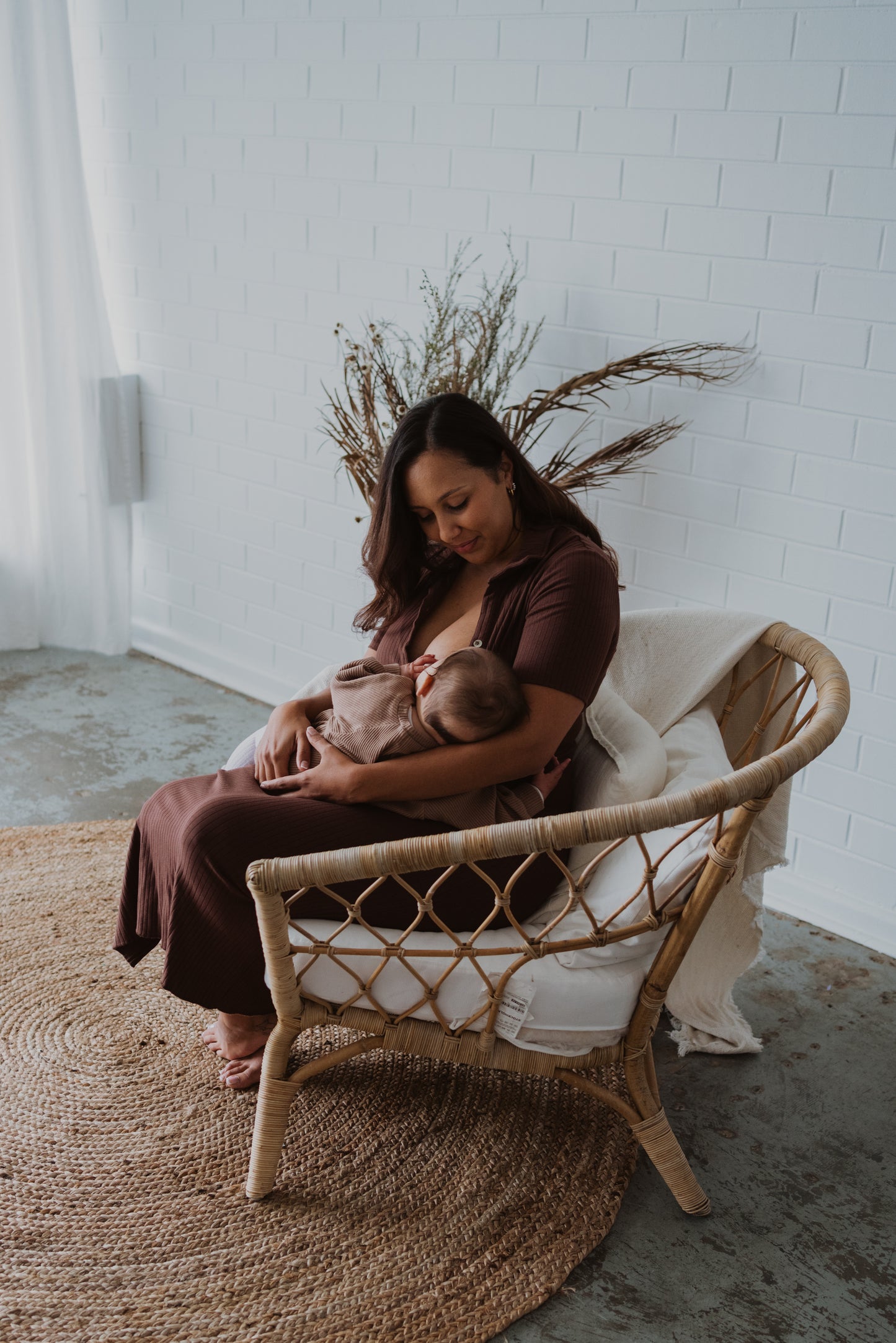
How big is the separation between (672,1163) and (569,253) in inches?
79.0

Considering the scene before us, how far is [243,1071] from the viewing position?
2057 millimetres

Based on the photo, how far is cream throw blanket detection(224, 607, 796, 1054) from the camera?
208 cm

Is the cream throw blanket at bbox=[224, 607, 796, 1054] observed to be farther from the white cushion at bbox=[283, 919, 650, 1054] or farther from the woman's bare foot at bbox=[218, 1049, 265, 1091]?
the woman's bare foot at bbox=[218, 1049, 265, 1091]

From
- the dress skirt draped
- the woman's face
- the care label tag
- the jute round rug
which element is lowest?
the jute round rug

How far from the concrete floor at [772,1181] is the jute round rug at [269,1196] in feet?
0.23

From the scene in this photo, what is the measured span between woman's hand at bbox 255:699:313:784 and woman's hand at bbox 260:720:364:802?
0.03 meters

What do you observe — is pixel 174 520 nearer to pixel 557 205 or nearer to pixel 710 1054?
pixel 557 205

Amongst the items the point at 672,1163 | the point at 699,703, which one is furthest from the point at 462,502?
the point at 672,1163

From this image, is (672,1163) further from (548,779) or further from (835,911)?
(835,911)

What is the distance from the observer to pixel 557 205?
9.14ft

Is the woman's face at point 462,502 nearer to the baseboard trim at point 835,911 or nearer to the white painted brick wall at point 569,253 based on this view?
the white painted brick wall at point 569,253

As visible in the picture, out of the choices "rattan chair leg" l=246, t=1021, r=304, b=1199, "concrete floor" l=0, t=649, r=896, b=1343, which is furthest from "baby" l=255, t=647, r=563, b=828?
"concrete floor" l=0, t=649, r=896, b=1343

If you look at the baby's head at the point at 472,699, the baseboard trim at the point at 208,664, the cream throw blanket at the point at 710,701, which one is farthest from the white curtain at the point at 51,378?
the baby's head at the point at 472,699

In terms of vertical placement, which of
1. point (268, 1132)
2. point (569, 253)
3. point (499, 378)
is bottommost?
point (268, 1132)
